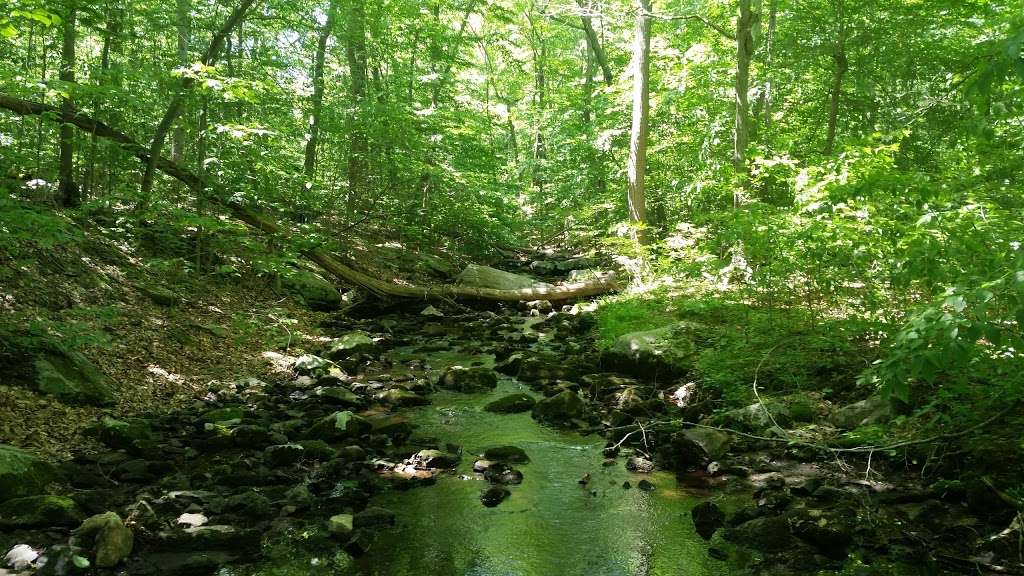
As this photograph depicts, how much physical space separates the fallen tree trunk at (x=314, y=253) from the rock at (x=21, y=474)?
4.31 metres

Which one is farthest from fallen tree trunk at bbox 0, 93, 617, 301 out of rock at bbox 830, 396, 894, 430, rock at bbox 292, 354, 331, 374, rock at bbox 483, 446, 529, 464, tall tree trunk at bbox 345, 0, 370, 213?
rock at bbox 830, 396, 894, 430

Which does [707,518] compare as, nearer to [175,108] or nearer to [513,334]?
[513,334]

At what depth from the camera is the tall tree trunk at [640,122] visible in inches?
516

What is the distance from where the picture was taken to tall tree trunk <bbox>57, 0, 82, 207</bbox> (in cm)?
881

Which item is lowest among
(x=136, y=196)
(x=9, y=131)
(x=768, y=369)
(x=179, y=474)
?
(x=179, y=474)

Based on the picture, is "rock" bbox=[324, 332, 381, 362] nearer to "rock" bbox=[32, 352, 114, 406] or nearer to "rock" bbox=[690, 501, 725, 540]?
"rock" bbox=[32, 352, 114, 406]

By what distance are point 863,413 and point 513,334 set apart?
686cm

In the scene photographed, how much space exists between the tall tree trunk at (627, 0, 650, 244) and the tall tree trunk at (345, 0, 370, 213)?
566 cm

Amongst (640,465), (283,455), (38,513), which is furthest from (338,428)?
(640,465)

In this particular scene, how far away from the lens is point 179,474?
17.3ft

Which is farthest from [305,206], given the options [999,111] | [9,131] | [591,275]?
[999,111]

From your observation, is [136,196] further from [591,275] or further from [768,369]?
[591,275]

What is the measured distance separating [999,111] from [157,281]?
32.6 ft

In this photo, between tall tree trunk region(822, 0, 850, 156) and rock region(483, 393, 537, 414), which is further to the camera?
tall tree trunk region(822, 0, 850, 156)
